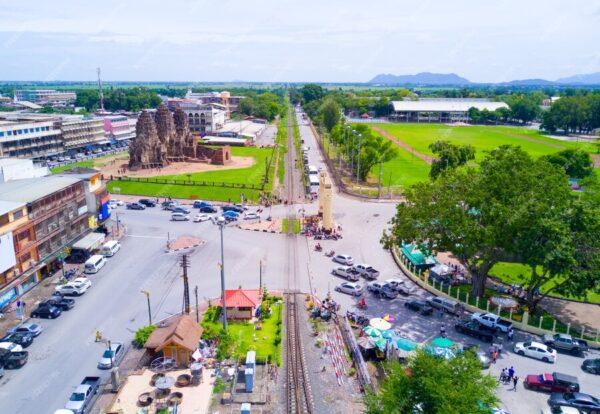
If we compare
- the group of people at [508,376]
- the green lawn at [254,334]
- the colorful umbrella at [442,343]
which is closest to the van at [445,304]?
the colorful umbrella at [442,343]

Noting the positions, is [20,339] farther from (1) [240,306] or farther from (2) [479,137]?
(2) [479,137]

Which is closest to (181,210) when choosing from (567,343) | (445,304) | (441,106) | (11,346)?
(11,346)

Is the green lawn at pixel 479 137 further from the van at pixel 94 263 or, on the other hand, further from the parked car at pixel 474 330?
the van at pixel 94 263

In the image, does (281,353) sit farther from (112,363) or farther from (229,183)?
(229,183)

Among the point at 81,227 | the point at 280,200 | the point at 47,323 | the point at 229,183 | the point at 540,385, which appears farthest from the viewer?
the point at 229,183

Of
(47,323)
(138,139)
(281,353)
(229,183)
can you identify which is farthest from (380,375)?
(138,139)
